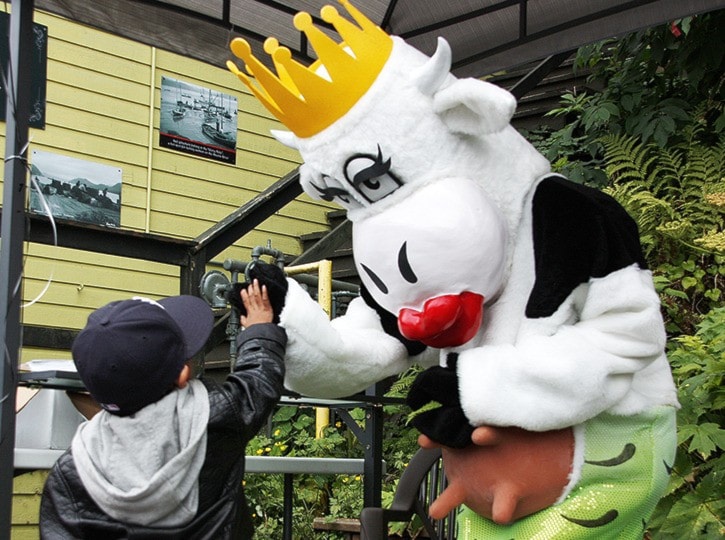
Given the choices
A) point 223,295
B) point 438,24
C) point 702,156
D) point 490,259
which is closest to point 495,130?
point 490,259

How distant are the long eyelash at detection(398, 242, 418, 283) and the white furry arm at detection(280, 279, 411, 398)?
0.97ft

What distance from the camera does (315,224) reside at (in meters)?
8.25

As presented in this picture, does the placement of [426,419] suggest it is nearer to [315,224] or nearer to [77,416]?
[77,416]

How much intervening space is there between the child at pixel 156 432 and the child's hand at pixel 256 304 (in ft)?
0.03

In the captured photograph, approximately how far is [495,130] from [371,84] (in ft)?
0.96

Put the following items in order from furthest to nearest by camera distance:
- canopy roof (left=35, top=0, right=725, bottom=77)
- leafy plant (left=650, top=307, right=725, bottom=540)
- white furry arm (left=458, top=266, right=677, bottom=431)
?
canopy roof (left=35, top=0, right=725, bottom=77) → leafy plant (left=650, top=307, right=725, bottom=540) → white furry arm (left=458, top=266, right=677, bottom=431)

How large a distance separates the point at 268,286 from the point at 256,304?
0.17ft

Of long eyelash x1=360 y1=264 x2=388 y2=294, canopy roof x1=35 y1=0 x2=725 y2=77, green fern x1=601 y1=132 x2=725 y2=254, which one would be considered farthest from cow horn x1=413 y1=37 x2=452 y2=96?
green fern x1=601 y1=132 x2=725 y2=254

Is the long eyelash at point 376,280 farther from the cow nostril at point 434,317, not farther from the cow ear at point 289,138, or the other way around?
the cow ear at point 289,138

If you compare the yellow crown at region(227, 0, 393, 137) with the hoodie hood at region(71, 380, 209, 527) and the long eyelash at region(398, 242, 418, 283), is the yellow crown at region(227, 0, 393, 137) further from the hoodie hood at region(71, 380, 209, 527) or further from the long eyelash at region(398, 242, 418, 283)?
the hoodie hood at region(71, 380, 209, 527)

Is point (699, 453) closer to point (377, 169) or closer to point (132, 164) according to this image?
point (377, 169)

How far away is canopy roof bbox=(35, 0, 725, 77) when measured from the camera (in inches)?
125

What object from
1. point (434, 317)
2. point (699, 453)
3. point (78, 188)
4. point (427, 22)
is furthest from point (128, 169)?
point (434, 317)

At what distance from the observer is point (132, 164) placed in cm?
726
